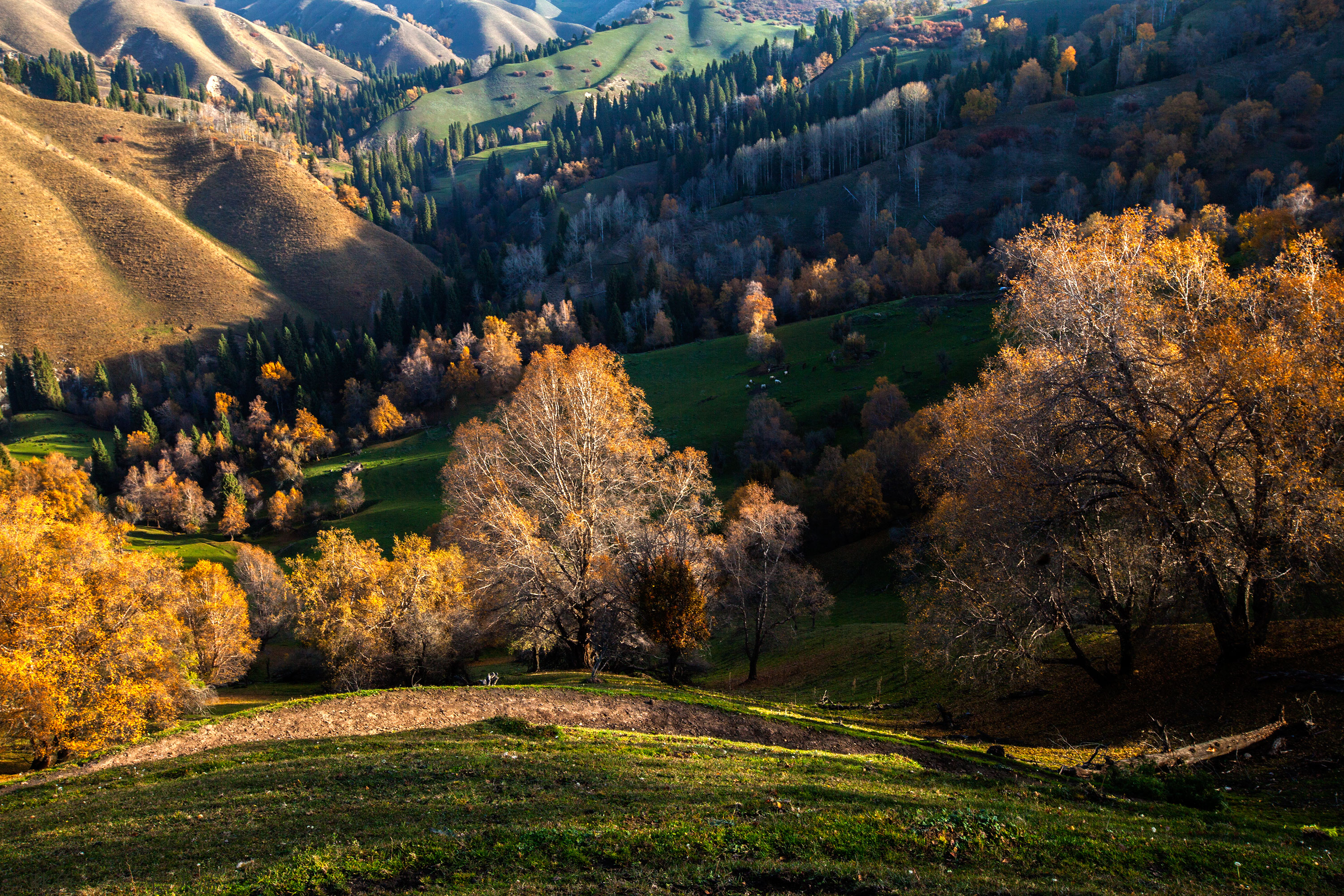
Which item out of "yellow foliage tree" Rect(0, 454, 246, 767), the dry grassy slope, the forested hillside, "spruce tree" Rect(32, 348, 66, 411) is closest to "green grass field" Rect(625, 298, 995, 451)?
the forested hillside

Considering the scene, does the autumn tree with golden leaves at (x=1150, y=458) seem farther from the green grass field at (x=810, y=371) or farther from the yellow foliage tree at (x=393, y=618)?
the green grass field at (x=810, y=371)

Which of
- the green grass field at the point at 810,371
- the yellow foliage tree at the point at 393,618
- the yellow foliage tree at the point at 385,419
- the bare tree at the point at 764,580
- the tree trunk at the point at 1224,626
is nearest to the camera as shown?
the tree trunk at the point at 1224,626

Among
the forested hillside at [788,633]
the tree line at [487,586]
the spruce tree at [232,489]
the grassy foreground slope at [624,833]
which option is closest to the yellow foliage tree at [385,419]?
the forested hillside at [788,633]

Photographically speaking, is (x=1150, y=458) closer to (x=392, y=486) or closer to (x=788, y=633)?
(x=788, y=633)

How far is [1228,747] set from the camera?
55.5ft

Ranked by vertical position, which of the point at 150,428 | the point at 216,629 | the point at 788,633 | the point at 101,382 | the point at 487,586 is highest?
the point at 101,382

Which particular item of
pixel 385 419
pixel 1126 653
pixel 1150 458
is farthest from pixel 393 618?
pixel 385 419

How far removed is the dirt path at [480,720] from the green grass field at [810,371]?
6841 centimetres

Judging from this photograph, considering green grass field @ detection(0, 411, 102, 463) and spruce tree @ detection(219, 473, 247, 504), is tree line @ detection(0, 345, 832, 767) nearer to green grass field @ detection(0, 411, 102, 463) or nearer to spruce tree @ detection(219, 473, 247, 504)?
spruce tree @ detection(219, 473, 247, 504)

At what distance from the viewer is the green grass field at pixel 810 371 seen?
3725 inches

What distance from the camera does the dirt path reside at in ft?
70.2

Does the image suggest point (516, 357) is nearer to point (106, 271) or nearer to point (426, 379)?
point (426, 379)

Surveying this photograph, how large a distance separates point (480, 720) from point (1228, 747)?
853 inches

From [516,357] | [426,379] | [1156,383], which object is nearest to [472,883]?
[1156,383]
